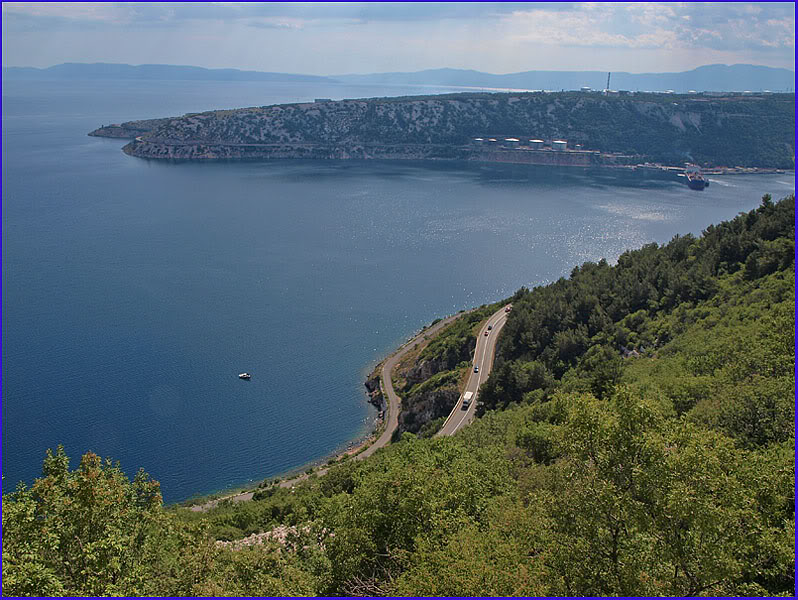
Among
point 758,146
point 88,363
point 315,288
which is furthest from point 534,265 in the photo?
point 758,146

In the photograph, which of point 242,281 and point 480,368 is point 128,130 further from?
point 480,368

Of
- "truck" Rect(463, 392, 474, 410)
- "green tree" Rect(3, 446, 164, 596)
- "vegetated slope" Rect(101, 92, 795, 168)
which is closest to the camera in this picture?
"green tree" Rect(3, 446, 164, 596)

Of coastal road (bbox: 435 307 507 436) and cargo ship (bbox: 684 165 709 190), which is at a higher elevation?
cargo ship (bbox: 684 165 709 190)

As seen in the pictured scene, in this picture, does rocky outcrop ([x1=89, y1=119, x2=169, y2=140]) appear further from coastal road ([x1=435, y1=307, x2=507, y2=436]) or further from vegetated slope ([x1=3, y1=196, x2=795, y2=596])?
vegetated slope ([x1=3, y1=196, x2=795, y2=596])

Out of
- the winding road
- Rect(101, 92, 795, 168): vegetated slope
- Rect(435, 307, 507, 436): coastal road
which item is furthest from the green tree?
Rect(101, 92, 795, 168): vegetated slope

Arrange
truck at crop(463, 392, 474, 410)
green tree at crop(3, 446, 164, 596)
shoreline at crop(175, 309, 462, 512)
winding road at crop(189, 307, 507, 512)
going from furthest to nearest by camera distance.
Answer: truck at crop(463, 392, 474, 410)
winding road at crop(189, 307, 507, 512)
shoreline at crop(175, 309, 462, 512)
green tree at crop(3, 446, 164, 596)
